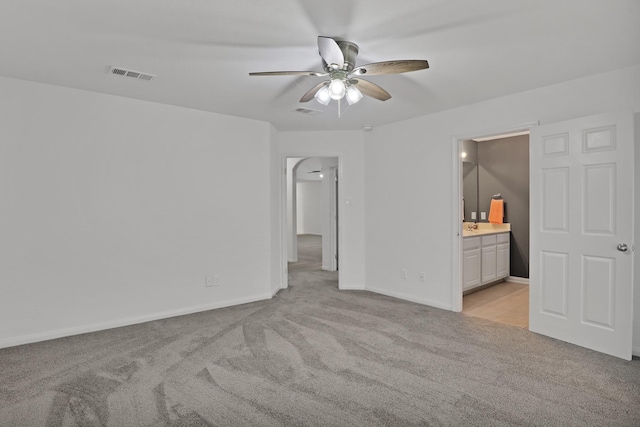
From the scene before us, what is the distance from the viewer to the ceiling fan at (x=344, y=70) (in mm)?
2219

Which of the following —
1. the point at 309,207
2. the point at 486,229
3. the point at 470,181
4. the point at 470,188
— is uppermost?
the point at 470,181

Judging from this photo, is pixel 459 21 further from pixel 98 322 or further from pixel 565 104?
pixel 98 322

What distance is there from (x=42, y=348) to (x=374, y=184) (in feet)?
13.4

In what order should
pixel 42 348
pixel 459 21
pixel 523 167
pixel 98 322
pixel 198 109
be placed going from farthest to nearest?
pixel 523 167, pixel 198 109, pixel 98 322, pixel 42 348, pixel 459 21

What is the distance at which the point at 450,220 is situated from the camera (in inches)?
168

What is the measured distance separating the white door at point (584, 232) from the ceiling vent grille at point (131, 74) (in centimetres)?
358

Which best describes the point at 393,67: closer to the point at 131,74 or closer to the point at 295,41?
the point at 295,41

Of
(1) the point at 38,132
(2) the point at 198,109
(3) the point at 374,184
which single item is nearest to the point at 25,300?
(1) the point at 38,132

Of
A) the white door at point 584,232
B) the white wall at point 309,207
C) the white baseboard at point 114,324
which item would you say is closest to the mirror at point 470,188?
the white door at point 584,232

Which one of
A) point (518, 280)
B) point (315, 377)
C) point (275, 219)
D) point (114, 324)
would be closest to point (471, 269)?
point (518, 280)

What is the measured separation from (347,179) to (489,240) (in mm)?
2291

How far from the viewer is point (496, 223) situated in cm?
600

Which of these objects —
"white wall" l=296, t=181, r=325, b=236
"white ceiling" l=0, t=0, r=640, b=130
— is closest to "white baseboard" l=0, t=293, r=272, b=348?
"white ceiling" l=0, t=0, r=640, b=130

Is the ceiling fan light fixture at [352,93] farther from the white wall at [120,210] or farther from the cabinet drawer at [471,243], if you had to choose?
the cabinet drawer at [471,243]
